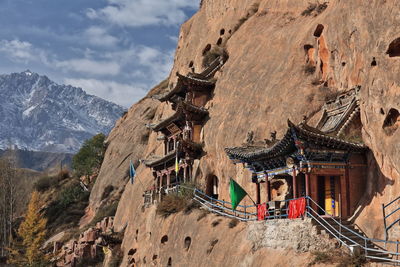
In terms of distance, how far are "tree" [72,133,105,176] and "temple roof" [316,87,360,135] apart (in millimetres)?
64041

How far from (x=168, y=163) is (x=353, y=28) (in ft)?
79.5

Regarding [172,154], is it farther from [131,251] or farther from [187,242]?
[187,242]

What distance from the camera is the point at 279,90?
3572cm

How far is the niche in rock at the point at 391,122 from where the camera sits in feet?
80.1

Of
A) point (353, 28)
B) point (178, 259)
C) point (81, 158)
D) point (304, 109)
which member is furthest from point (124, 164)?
point (353, 28)

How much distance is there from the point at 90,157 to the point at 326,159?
68.7m

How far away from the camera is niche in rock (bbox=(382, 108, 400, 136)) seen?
80.1 feet

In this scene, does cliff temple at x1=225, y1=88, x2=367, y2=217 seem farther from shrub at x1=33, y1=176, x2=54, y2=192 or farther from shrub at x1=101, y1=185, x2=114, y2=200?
shrub at x1=33, y1=176, x2=54, y2=192

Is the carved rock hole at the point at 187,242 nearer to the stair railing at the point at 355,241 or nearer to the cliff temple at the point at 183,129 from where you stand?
the cliff temple at the point at 183,129

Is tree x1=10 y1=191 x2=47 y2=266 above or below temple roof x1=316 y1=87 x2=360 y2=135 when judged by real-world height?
below

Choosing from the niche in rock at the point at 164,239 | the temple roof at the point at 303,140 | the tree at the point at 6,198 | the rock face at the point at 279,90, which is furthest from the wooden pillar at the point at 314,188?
the tree at the point at 6,198

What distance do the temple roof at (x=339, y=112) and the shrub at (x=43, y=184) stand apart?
251 feet

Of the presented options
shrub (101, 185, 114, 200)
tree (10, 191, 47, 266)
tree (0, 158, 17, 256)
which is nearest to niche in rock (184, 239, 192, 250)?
tree (10, 191, 47, 266)

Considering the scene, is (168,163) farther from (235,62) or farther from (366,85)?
(366,85)
